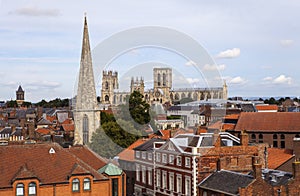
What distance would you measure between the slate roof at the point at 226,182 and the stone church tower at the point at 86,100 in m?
43.8

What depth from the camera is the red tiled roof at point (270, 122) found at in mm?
72938

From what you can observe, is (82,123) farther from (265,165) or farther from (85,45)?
(265,165)

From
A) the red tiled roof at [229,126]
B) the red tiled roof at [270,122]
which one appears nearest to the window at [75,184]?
the red tiled roof at [270,122]

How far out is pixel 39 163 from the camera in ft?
118

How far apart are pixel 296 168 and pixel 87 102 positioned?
183 feet

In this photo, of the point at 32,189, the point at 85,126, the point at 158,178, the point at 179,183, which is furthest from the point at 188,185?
the point at 85,126

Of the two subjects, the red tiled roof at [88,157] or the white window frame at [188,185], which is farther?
the white window frame at [188,185]

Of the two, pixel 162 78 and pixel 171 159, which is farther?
pixel 171 159

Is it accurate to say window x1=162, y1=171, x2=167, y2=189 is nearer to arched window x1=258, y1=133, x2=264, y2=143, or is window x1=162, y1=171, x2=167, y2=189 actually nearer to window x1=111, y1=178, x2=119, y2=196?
window x1=111, y1=178, x2=119, y2=196

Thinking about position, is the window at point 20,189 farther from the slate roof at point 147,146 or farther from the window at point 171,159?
Result: the slate roof at point 147,146

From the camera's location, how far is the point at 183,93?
132 ft

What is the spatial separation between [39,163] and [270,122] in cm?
4769

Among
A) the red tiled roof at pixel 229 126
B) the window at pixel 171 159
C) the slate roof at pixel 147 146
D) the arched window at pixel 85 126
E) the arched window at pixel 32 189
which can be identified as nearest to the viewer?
the arched window at pixel 32 189

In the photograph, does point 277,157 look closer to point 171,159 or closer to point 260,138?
point 171,159
